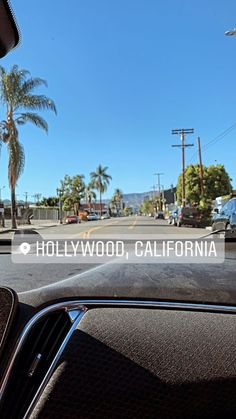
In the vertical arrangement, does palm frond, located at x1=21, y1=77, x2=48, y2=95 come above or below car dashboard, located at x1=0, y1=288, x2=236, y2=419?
above

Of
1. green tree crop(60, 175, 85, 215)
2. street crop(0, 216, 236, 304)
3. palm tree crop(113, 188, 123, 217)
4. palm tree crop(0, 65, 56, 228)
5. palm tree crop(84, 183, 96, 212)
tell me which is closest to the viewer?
street crop(0, 216, 236, 304)

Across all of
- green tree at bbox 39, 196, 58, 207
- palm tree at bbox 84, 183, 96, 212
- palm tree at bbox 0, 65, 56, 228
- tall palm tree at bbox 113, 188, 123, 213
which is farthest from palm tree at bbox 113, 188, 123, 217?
palm tree at bbox 0, 65, 56, 228

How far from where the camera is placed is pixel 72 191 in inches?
3140

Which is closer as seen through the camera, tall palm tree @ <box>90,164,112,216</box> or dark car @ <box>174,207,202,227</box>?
dark car @ <box>174,207,202,227</box>

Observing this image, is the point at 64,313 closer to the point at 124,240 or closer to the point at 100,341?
the point at 100,341

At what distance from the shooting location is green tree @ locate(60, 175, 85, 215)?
247ft

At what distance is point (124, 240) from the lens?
2051 millimetres

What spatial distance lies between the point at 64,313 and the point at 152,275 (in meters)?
0.43

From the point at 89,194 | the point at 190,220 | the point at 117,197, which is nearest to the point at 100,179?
the point at 89,194

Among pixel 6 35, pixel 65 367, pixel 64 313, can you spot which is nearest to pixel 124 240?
pixel 64 313

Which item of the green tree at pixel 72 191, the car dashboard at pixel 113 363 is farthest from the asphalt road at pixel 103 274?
the green tree at pixel 72 191

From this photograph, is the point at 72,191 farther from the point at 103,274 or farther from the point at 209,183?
the point at 103,274

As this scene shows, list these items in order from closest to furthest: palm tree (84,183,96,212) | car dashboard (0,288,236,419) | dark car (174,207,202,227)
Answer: car dashboard (0,288,236,419)
dark car (174,207,202,227)
palm tree (84,183,96,212)

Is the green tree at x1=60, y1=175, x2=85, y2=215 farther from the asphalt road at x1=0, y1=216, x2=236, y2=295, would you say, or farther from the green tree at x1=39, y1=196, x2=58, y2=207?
the asphalt road at x1=0, y1=216, x2=236, y2=295
